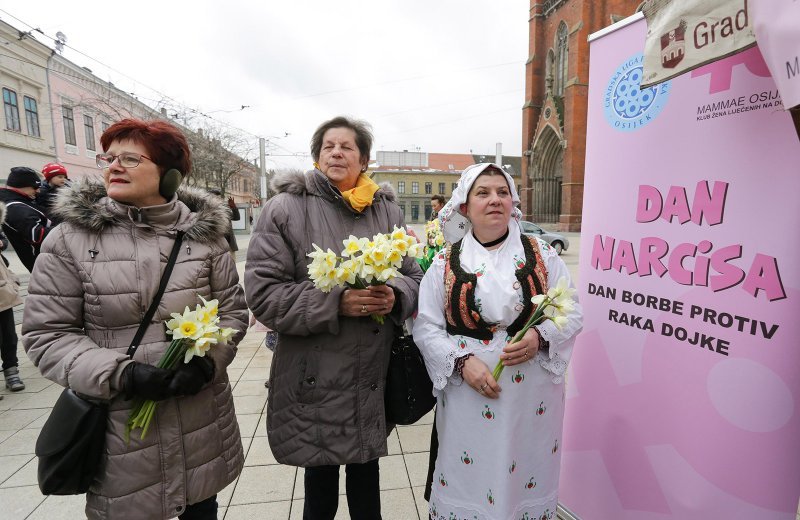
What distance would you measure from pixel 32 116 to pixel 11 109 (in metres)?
1.22

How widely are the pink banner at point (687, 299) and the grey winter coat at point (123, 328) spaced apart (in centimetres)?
191

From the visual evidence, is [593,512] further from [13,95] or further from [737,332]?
[13,95]

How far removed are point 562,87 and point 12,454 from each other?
33434mm

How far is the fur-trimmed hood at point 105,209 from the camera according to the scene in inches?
62.8

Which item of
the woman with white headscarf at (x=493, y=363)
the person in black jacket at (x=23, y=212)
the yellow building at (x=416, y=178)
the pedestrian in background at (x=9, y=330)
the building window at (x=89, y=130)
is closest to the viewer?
the woman with white headscarf at (x=493, y=363)

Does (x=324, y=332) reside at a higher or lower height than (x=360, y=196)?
lower

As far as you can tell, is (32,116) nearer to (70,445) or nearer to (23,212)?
(23,212)

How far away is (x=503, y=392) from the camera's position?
6.18 ft

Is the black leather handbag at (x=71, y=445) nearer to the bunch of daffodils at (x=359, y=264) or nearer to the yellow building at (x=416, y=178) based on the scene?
the bunch of daffodils at (x=359, y=264)

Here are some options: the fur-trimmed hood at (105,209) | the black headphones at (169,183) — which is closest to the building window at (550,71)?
the fur-trimmed hood at (105,209)

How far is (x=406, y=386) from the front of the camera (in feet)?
6.73

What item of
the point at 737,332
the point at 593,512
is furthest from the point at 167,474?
the point at 737,332

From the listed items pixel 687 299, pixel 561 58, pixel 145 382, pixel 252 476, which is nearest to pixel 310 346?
pixel 145 382

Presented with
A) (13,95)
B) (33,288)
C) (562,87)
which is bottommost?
(33,288)
